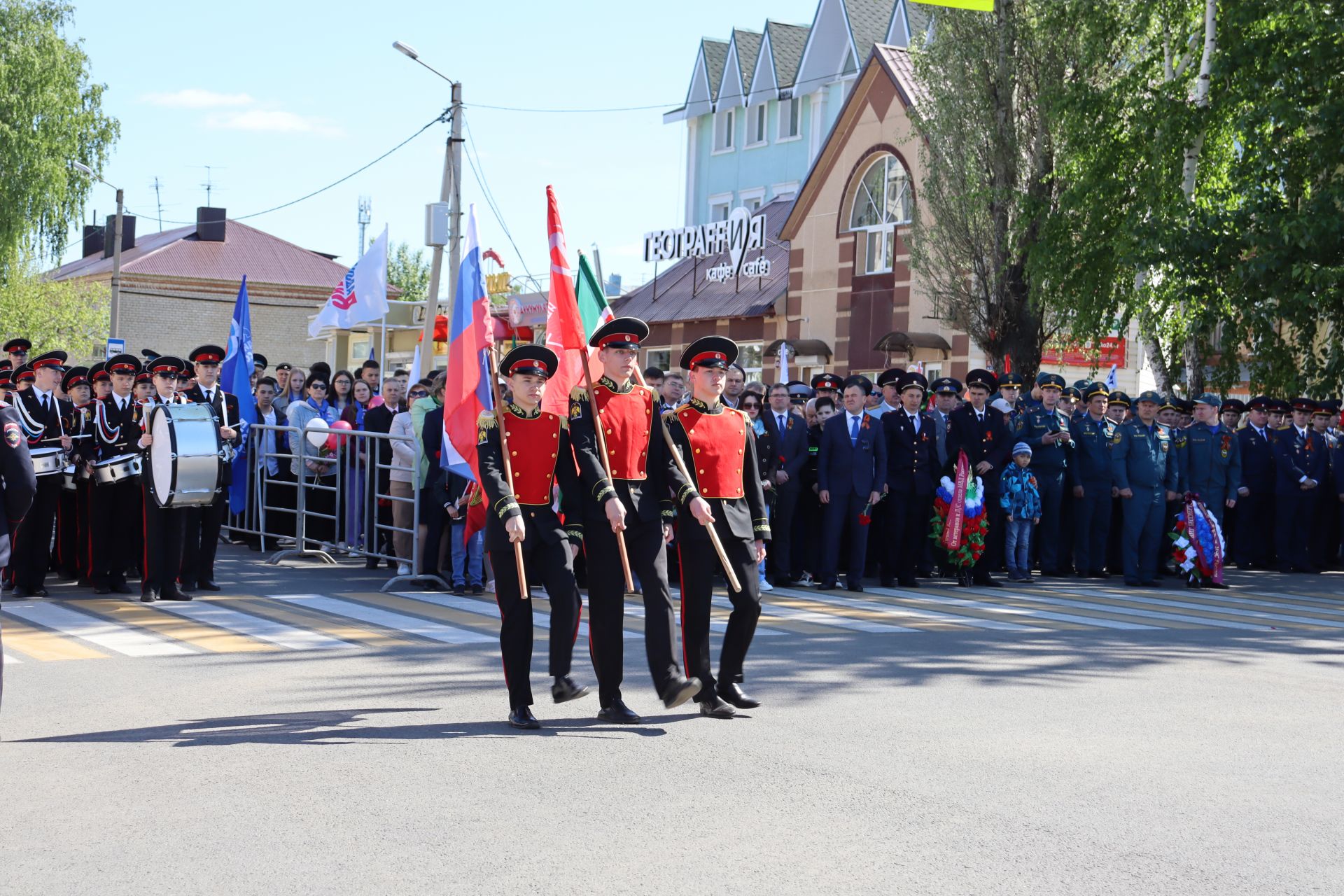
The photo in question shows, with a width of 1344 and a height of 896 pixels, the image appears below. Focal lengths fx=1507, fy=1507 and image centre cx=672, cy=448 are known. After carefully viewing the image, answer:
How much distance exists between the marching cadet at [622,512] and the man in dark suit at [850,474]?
6.71 metres

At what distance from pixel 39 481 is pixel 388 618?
138 inches

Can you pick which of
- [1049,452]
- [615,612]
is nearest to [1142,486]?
[1049,452]

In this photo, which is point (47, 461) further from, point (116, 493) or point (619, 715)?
point (619, 715)

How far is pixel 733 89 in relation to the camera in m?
50.4

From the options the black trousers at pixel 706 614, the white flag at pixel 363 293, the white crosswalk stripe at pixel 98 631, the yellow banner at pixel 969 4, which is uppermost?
the yellow banner at pixel 969 4

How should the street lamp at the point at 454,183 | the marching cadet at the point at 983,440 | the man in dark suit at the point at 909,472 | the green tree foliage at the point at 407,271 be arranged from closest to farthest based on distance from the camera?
the man in dark suit at the point at 909,472 < the marching cadet at the point at 983,440 < the street lamp at the point at 454,183 < the green tree foliage at the point at 407,271

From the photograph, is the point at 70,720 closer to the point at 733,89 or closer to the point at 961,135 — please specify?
the point at 961,135

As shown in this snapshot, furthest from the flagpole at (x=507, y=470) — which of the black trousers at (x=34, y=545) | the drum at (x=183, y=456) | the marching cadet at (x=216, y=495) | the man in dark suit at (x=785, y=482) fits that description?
the man in dark suit at (x=785, y=482)

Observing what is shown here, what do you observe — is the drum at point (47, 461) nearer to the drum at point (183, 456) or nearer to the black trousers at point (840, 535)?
the drum at point (183, 456)

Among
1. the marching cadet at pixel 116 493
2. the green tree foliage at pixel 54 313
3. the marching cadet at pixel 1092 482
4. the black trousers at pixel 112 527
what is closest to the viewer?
the marching cadet at pixel 116 493

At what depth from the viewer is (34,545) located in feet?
41.3

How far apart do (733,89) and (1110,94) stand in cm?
2966

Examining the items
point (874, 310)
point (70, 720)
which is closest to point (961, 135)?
point (874, 310)

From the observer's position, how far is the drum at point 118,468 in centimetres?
1269
